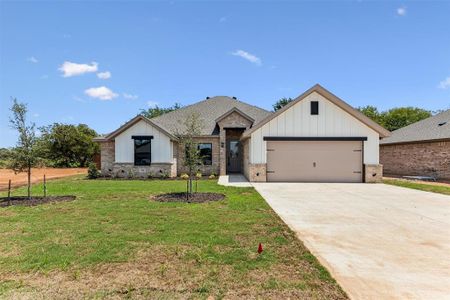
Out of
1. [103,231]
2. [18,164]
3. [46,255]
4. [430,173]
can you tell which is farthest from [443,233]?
[430,173]

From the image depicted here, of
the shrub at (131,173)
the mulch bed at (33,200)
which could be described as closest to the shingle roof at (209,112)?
the shrub at (131,173)

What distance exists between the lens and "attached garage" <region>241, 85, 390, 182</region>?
16703 millimetres

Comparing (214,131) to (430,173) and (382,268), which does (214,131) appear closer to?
(430,173)

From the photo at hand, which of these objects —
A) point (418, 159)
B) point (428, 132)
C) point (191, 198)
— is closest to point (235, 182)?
point (191, 198)

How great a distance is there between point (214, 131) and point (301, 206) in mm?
13355

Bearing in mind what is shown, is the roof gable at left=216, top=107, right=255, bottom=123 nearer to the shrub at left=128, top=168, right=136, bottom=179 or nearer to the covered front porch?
the covered front porch

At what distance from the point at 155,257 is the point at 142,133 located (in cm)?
1573

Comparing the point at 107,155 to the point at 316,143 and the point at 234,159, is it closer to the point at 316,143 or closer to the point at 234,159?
the point at 234,159

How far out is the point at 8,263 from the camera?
4473mm

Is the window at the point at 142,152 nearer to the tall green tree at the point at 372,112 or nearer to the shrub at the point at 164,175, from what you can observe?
the shrub at the point at 164,175

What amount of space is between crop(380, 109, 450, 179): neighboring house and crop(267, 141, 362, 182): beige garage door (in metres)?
6.45

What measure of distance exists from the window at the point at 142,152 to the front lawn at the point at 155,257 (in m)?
11.6

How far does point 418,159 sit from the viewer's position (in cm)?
2062

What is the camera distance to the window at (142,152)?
1956 cm
